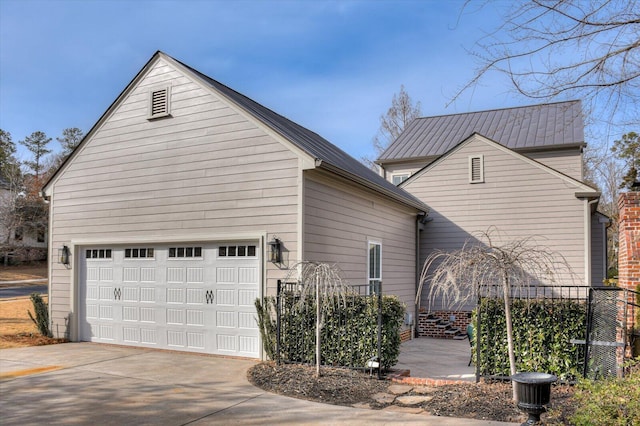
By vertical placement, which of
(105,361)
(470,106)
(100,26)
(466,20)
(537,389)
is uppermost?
(100,26)

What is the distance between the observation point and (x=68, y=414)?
241 inches

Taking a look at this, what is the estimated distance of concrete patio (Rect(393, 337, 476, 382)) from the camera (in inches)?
357

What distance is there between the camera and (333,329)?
815cm

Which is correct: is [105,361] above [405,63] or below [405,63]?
below

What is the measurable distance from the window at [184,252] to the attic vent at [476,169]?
8737mm

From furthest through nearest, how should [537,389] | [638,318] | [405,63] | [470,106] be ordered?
[638,318] < [405,63] < [470,106] < [537,389]

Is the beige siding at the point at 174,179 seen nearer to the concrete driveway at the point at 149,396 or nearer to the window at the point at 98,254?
the window at the point at 98,254

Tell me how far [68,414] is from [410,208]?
412 inches

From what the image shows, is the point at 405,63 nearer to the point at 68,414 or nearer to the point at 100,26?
the point at 68,414

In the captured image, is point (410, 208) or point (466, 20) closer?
point (466, 20)

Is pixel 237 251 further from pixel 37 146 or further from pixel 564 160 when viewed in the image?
pixel 37 146

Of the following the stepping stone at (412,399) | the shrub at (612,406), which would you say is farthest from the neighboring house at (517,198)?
the shrub at (612,406)

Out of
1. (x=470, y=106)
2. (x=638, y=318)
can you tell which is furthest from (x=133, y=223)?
(x=638, y=318)

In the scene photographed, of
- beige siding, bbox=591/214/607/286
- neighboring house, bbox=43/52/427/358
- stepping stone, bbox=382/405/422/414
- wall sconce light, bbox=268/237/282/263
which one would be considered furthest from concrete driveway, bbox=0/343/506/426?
beige siding, bbox=591/214/607/286
